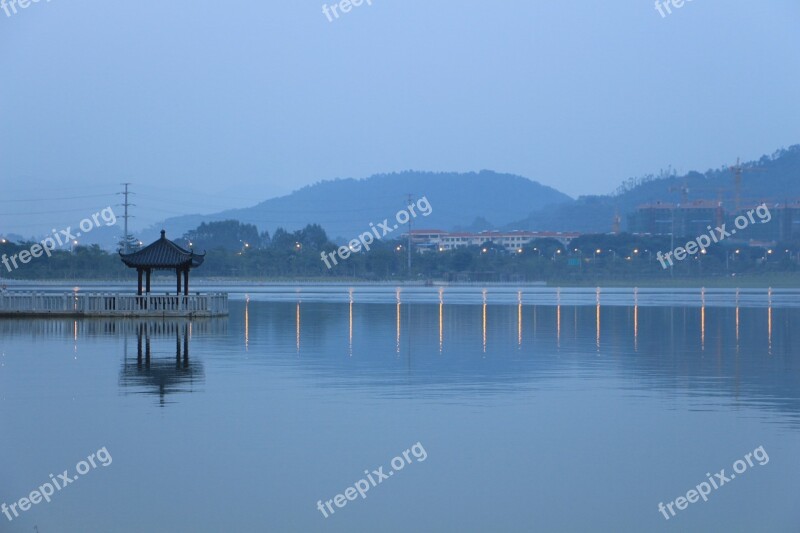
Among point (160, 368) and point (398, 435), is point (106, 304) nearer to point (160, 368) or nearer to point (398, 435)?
point (160, 368)

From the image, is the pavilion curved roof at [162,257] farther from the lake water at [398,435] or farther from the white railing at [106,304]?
the lake water at [398,435]

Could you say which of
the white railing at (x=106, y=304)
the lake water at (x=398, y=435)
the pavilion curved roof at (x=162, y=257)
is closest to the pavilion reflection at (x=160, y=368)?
the lake water at (x=398, y=435)

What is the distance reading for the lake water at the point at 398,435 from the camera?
1175cm

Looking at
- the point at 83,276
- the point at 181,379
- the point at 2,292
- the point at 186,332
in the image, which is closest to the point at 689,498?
the point at 181,379

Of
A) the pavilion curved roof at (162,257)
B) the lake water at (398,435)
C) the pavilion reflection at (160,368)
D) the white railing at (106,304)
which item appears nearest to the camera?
the lake water at (398,435)

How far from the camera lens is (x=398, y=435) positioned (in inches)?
602

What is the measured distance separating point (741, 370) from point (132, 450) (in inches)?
564

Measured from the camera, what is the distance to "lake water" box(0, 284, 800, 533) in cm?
1175

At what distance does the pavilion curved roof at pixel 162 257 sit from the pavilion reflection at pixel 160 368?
30.7ft

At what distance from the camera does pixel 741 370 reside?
23891 mm

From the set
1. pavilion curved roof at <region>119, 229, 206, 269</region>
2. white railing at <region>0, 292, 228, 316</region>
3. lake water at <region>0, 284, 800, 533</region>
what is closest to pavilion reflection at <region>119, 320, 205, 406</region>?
lake water at <region>0, 284, 800, 533</region>

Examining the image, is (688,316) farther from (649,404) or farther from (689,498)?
(689,498)

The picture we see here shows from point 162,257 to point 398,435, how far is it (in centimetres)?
2919

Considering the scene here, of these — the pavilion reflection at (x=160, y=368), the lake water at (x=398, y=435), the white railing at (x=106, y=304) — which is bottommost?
the lake water at (x=398, y=435)
